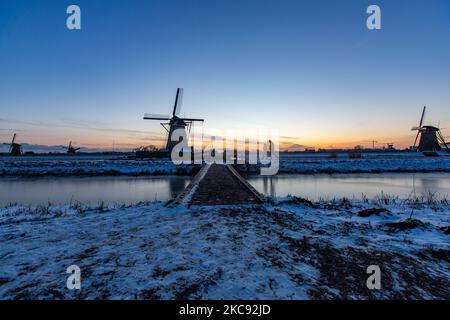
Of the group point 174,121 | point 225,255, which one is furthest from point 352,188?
point 174,121

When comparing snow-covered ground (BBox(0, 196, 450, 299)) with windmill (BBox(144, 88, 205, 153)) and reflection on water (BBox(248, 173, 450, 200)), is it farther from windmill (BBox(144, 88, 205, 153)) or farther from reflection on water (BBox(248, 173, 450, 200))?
windmill (BBox(144, 88, 205, 153))

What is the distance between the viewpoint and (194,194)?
30.2 ft

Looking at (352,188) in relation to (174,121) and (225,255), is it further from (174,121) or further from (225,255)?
(174,121)

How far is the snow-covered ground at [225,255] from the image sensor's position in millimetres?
2900

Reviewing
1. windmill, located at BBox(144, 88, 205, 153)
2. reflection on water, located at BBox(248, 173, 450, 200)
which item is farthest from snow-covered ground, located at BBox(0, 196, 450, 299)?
windmill, located at BBox(144, 88, 205, 153)

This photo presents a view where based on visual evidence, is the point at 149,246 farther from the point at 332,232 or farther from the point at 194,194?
the point at 194,194

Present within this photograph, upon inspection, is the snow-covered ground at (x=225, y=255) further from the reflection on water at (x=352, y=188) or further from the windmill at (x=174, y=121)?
the windmill at (x=174, y=121)

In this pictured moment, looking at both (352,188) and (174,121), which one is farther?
(174,121)

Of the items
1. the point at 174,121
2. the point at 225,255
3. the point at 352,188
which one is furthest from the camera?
the point at 174,121

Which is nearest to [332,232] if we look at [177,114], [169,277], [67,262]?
[169,277]

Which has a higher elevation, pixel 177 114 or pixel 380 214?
pixel 177 114

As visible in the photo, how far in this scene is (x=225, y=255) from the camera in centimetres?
387

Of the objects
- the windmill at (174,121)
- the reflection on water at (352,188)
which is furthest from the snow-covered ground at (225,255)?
the windmill at (174,121)
